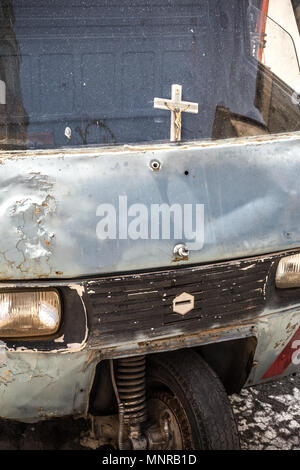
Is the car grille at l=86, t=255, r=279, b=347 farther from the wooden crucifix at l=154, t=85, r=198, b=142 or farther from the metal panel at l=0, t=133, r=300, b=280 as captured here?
the wooden crucifix at l=154, t=85, r=198, b=142

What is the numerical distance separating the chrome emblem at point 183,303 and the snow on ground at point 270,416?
1188mm

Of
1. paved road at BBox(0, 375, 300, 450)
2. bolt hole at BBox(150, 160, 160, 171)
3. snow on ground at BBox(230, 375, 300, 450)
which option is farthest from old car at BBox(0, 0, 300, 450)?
snow on ground at BBox(230, 375, 300, 450)

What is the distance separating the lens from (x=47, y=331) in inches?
70.8

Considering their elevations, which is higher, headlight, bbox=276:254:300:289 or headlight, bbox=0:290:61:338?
headlight, bbox=276:254:300:289

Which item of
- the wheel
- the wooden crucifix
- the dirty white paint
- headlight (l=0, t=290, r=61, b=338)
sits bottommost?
the wheel

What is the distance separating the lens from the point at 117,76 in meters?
2.27

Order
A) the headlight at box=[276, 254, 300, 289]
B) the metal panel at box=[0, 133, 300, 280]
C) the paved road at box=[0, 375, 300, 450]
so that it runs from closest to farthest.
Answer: the metal panel at box=[0, 133, 300, 280] < the headlight at box=[276, 254, 300, 289] < the paved road at box=[0, 375, 300, 450]

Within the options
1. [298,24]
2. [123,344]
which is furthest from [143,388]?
[298,24]

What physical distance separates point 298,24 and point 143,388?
189 centimetres

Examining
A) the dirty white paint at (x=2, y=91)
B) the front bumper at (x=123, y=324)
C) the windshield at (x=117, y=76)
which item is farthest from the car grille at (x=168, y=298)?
the dirty white paint at (x=2, y=91)

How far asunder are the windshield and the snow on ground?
61.0 inches

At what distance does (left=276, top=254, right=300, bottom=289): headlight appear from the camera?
6.57 feet

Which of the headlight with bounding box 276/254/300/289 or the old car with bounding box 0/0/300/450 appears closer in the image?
the old car with bounding box 0/0/300/450

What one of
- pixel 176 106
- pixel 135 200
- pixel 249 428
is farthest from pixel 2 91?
pixel 249 428
